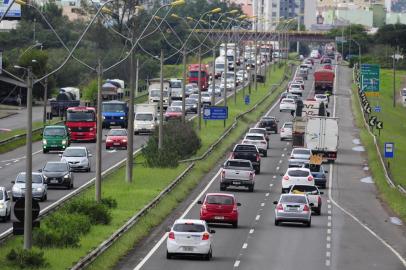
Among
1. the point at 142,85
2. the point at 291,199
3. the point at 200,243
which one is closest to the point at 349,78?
the point at 142,85

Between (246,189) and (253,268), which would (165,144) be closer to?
(246,189)

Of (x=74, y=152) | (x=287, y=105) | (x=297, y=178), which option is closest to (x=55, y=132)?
(x=74, y=152)

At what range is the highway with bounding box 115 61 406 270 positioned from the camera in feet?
134

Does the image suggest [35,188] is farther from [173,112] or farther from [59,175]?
[173,112]

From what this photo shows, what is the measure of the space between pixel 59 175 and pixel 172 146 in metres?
15.5

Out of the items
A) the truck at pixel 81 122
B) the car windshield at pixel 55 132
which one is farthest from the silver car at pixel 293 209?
the truck at pixel 81 122

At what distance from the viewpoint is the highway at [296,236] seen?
4097 centimetres

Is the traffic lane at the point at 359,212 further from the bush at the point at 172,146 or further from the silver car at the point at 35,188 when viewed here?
the silver car at the point at 35,188

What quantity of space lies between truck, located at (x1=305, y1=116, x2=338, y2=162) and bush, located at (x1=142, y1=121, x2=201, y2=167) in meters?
7.33

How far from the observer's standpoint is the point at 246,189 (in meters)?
67.3

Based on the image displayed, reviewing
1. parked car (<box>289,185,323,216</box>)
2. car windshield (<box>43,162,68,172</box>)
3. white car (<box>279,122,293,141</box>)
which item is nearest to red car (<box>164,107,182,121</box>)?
white car (<box>279,122,293,141</box>)

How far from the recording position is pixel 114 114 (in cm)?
10169

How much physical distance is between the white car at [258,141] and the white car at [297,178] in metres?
21.8

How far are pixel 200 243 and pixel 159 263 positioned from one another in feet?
4.68
